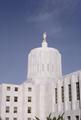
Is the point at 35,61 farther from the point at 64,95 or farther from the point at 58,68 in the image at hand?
the point at 64,95

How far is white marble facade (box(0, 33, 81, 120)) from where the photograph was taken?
72.5m

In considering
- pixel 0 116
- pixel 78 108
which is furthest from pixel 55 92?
pixel 0 116

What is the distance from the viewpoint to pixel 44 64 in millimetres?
91750

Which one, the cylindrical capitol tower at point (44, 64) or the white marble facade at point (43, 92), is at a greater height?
the cylindrical capitol tower at point (44, 64)

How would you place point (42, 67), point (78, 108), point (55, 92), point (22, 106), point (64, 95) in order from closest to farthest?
1. point (78, 108)
2. point (64, 95)
3. point (55, 92)
4. point (22, 106)
5. point (42, 67)

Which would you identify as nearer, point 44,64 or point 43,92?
point 43,92

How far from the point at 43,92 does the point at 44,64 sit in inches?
426

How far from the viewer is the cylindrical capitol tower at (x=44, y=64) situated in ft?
299

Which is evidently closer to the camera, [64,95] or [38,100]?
[64,95]

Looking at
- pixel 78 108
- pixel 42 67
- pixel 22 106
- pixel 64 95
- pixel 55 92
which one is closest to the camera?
pixel 78 108

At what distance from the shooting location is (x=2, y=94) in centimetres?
8419

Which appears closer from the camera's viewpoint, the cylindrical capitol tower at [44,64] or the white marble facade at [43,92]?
the white marble facade at [43,92]

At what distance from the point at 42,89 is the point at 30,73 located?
10723 mm

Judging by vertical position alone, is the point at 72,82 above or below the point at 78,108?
above
